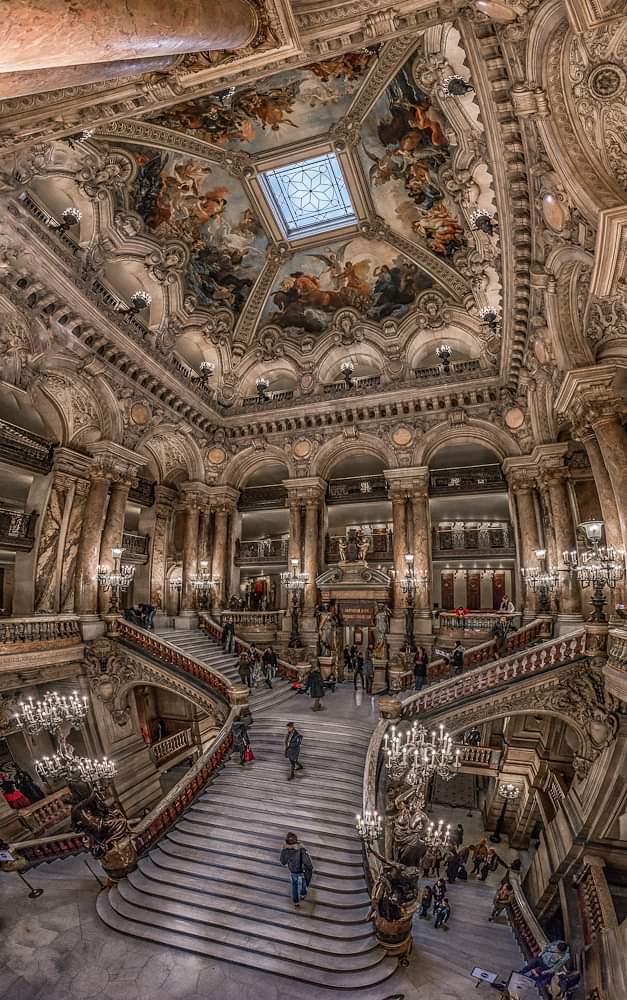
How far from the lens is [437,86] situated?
1048 centimetres

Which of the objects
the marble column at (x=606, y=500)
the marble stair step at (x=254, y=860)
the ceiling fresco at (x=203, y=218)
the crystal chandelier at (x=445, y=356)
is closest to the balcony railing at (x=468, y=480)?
the crystal chandelier at (x=445, y=356)

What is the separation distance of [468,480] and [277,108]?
13.8m

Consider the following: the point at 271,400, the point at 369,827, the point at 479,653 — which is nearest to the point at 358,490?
the point at 271,400

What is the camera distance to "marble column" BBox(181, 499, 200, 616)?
1936 centimetres

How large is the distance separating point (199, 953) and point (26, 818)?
24.6 feet

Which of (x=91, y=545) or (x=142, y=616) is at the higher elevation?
(x=91, y=545)

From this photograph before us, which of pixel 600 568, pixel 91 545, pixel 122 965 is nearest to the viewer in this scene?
pixel 122 965

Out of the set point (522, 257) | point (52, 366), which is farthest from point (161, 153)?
point (522, 257)

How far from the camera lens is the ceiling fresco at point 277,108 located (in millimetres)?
12469

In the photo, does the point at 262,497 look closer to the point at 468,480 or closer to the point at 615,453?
the point at 468,480

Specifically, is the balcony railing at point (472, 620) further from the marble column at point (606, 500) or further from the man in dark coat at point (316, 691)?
the man in dark coat at point (316, 691)

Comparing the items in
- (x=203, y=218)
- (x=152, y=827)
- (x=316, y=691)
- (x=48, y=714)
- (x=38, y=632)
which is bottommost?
(x=152, y=827)

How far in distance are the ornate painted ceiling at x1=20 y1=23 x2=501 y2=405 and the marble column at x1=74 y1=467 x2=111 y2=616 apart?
551cm

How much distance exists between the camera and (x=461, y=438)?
18844 mm
